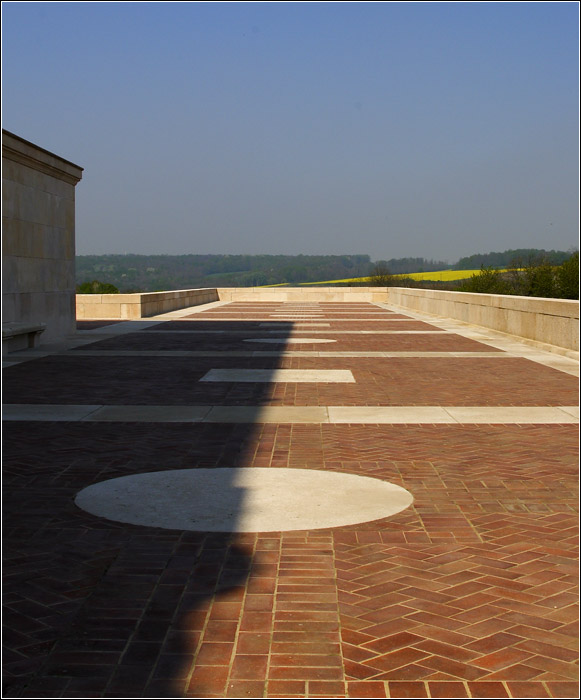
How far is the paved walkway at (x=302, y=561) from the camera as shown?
3.73m

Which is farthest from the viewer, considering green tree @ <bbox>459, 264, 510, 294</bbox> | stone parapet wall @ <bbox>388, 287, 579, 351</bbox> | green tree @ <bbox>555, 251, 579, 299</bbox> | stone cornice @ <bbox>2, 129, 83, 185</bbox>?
green tree @ <bbox>459, 264, 510, 294</bbox>

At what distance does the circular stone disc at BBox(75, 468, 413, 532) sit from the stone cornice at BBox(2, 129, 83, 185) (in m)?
11.4

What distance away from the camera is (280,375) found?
14.1 metres

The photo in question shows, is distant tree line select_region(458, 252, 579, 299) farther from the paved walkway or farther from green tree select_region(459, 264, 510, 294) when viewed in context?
the paved walkway

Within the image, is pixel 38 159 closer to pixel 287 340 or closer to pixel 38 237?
pixel 38 237

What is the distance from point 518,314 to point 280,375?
8.33 meters

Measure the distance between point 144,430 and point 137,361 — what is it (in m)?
6.91

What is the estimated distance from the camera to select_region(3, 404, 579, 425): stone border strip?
391 inches

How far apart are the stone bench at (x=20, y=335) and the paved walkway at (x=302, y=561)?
4.89 m

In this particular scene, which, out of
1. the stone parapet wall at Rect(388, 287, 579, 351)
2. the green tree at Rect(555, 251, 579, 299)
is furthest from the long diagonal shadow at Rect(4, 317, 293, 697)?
the green tree at Rect(555, 251, 579, 299)

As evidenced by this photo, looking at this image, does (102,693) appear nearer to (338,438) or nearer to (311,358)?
(338,438)

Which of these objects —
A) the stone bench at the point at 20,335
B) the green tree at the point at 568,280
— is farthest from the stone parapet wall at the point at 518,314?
the green tree at the point at 568,280

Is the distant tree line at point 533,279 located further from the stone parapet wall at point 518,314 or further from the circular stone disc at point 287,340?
the circular stone disc at point 287,340

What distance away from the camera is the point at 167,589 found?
15.2 feet
